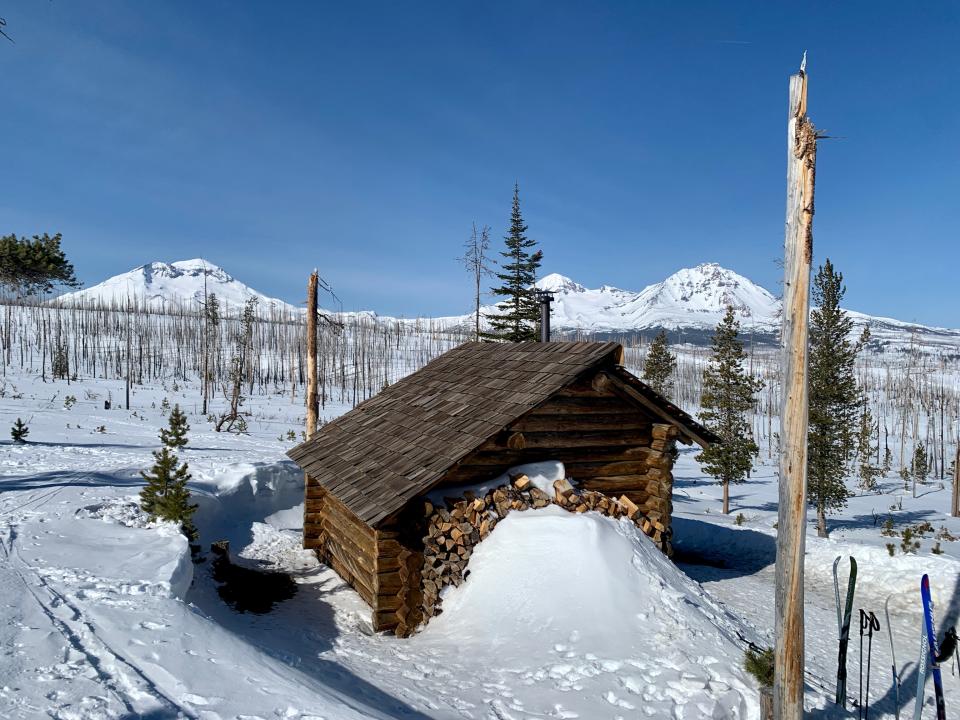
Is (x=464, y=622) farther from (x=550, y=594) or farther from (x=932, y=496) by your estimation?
(x=932, y=496)

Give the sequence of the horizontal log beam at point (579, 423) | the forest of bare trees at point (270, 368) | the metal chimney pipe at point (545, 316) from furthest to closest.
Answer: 1. the forest of bare trees at point (270, 368)
2. the metal chimney pipe at point (545, 316)
3. the horizontal log beam at point (579, 423)

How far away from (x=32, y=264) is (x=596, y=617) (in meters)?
14.3

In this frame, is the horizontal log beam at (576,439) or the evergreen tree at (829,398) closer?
the horizontal log beam at (576,439)

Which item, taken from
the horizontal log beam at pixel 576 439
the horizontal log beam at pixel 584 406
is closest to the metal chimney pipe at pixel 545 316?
the horizontal log beam at pixel 584 406

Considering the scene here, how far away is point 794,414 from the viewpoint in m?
6.12

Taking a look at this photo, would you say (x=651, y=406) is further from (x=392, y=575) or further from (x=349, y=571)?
(x=349, y=571)

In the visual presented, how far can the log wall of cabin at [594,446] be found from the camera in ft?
30.9

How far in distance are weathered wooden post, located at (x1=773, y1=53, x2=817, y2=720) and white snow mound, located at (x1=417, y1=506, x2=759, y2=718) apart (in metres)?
0.62

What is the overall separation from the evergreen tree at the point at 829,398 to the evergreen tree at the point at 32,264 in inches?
1029

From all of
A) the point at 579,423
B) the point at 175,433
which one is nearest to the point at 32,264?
the point at 175,433

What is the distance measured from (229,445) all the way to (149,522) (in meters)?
13.5

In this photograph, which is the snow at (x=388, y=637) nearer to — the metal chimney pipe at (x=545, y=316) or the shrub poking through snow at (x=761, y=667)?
the shrub poking through snow at (x=761, y=667)

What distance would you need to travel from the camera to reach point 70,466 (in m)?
14.9

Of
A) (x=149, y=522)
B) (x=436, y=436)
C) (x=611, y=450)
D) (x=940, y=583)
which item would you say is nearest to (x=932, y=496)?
(x=940, y=583)
